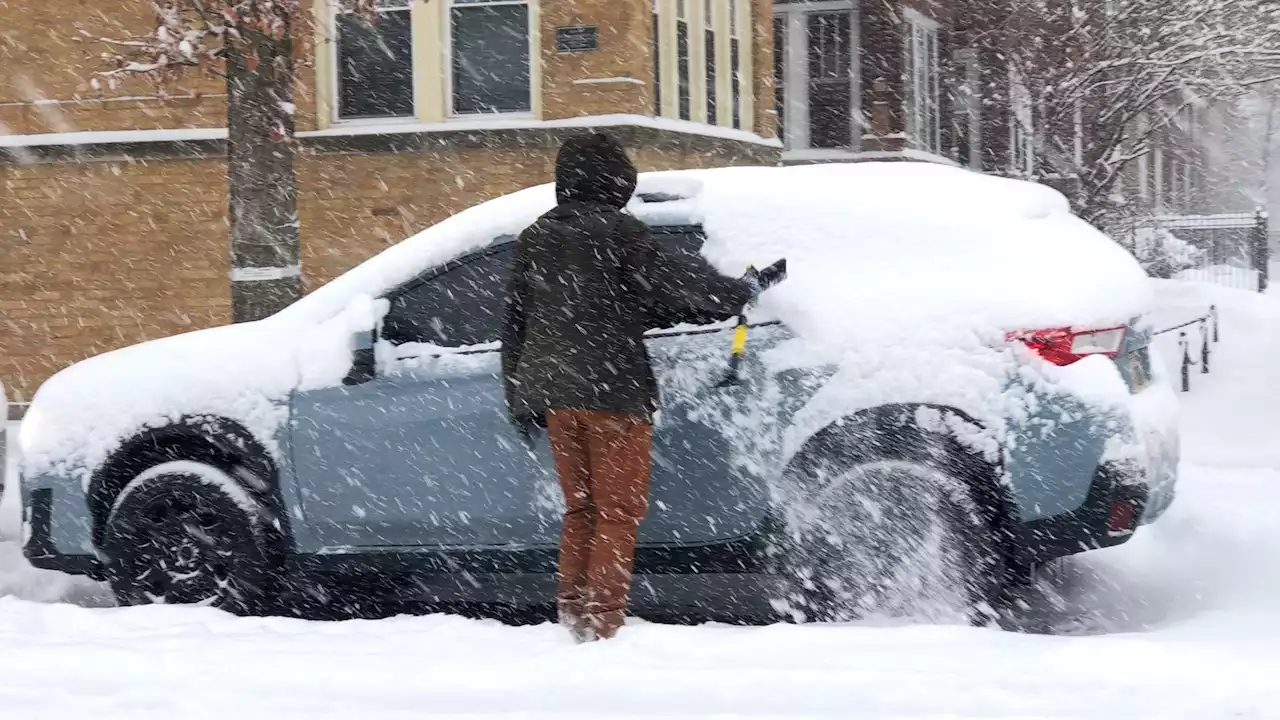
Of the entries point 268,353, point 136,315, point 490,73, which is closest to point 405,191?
point 490,73

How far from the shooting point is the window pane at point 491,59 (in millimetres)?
12797

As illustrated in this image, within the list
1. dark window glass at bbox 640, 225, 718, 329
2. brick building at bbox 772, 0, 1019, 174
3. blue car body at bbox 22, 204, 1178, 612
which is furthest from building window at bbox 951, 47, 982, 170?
blue car body at bbox 22, 204, 1178, 612

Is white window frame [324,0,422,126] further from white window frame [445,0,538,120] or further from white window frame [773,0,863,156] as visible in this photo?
white window frame [773,0,863,156]

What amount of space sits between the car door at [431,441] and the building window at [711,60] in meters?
8.86

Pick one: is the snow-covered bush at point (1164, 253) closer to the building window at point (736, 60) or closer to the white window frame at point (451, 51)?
the building window at point (736, 60)

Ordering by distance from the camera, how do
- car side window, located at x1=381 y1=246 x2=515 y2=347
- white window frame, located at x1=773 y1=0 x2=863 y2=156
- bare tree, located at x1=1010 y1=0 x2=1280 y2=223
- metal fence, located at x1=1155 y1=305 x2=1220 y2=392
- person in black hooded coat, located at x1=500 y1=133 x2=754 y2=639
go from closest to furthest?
1. person in black hooded coat, located at x1=500 y1=133 x2=754 y2=639
2. car side window, located at x1=381 y1=246 x2=515 y2=347
3. metal fence, located at x1=1155 y1=305 x2=1220 y2=392
4. bare tree, located at x1=1010 y1=0 x2=1280 y2=223
5. white window frame, located at x1=773 y1=0 x2=863 y2=156

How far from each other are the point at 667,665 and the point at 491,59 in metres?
9.09

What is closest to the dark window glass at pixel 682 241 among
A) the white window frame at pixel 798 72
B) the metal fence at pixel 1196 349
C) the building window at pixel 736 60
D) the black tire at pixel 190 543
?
the black tire at pixel 190 543

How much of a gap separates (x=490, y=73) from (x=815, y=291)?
796 cm

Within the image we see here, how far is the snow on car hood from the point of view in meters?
5.33

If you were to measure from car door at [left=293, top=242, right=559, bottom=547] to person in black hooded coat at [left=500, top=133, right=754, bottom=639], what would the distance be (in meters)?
0.52

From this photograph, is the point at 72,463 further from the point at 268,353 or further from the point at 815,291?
the point at 815,291

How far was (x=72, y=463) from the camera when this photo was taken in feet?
19.7

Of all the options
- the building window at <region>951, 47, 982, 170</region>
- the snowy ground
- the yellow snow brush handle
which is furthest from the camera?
the building window at <region>951, 47, 982, 170</region>
